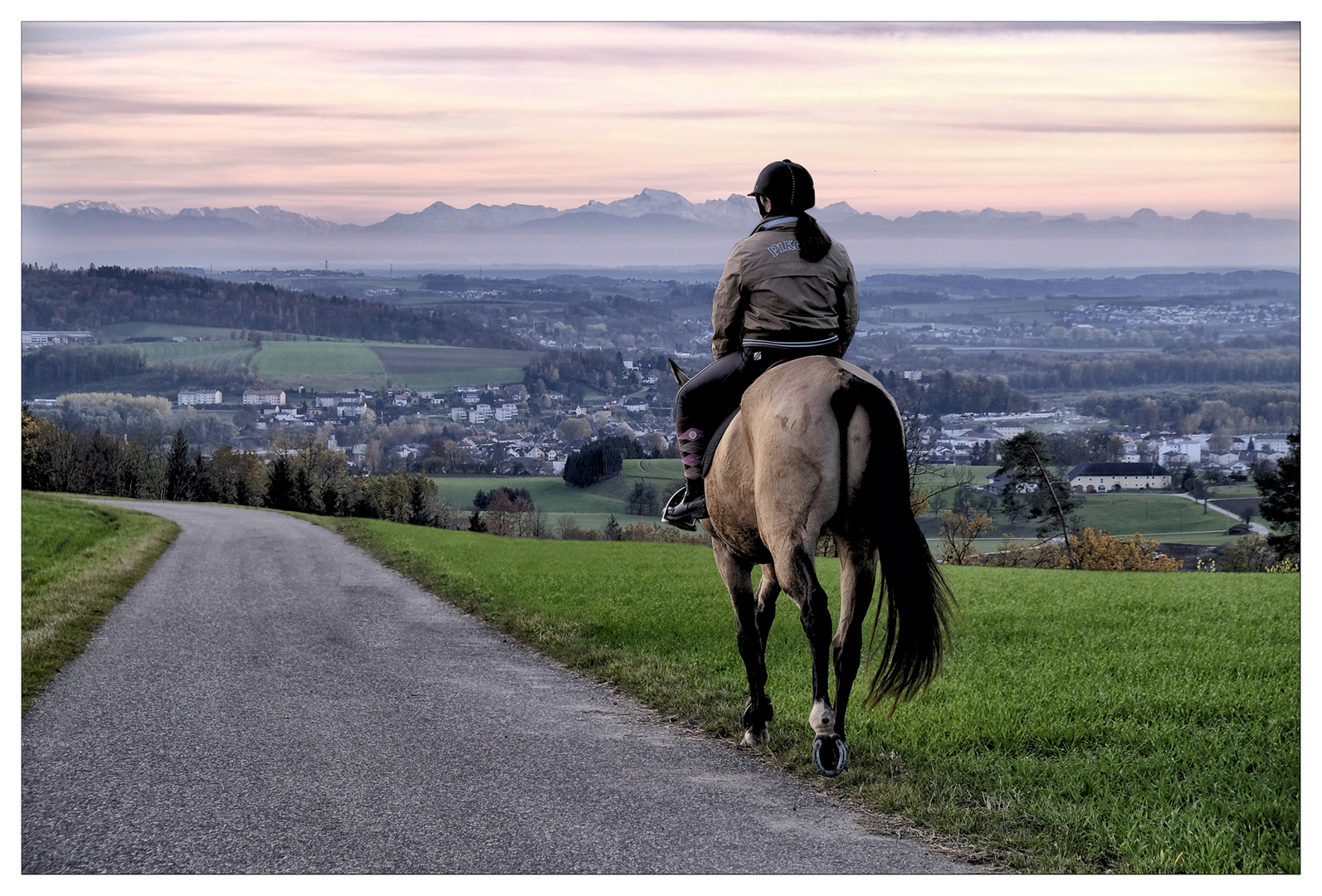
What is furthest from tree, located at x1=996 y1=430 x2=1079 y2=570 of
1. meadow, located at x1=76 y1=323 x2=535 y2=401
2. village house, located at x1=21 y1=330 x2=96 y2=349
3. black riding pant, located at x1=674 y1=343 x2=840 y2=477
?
village house, located at x1=21 y1=330 x2=96 y2=349

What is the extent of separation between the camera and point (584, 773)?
6.53 metres

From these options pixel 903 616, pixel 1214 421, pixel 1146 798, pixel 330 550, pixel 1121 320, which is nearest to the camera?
pixel 1146 798

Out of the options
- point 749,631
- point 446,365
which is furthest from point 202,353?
point 749,631

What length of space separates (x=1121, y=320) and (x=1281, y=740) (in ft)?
268

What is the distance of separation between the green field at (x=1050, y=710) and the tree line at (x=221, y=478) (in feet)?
155

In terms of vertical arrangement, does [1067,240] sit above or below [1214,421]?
above

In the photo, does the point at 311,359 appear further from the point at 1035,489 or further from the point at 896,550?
the point at 896,550

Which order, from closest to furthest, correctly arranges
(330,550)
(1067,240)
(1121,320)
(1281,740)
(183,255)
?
(1281,740)
(330,550)
(1067,240)
(183,255)
(1121,320)

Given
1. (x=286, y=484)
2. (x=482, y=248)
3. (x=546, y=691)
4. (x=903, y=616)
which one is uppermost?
(x=482, y=248)

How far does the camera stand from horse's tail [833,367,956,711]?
19.6 ft

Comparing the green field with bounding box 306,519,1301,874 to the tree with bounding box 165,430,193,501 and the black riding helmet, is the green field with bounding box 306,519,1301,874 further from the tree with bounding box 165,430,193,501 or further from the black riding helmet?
the tree with bounding box 165,430,193,501

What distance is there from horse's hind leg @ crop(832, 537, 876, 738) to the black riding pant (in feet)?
3.92

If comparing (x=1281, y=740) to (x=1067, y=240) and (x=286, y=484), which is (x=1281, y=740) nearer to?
(x=1067, y=240)

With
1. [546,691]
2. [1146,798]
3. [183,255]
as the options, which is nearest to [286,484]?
[183,255]
